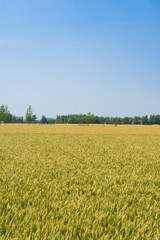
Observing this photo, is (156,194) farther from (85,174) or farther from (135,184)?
(85,174)

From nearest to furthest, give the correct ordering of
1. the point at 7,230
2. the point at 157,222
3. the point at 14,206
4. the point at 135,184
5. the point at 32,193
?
the point at 7,230 → the point at 157,222 → the point at 14,206 → the point at 32,193 → the point at 135,184

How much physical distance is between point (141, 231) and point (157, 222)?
507mm

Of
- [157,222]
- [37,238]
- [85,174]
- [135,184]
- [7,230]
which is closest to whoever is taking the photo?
[37,238]

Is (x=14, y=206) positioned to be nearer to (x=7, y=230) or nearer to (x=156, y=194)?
(x=7, y=230)

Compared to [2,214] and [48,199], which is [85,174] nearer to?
[48,199]

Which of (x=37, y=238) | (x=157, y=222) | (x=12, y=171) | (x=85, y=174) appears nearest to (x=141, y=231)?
(x=157, y=222)

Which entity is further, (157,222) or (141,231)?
(157,222)

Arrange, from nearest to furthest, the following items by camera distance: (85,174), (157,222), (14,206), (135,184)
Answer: (157,222)
(14,206)
(135,184)
(85,174)

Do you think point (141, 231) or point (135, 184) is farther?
point (135, 184)

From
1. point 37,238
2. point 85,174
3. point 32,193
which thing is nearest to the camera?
point 37,238

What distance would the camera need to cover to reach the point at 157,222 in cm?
Answer: 325

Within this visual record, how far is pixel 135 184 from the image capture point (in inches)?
217

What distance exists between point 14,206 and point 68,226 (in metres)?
1.20

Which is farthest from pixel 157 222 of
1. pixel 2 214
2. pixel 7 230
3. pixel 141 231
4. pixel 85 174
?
pixel 85 174
